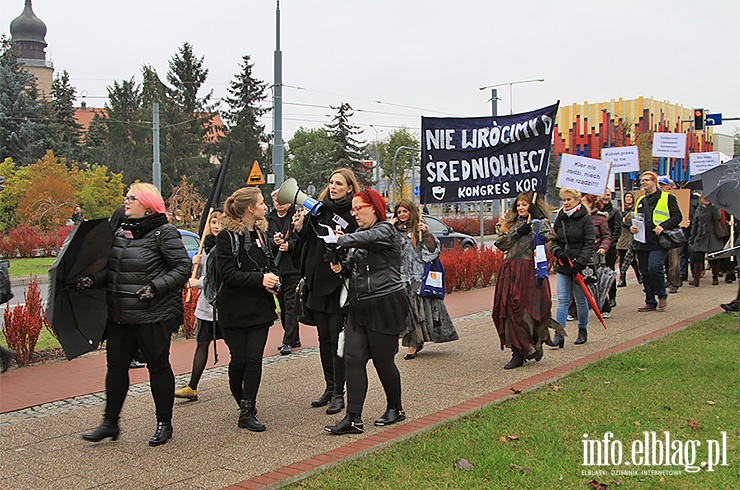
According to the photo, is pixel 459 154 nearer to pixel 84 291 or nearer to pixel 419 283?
pixel 419 283

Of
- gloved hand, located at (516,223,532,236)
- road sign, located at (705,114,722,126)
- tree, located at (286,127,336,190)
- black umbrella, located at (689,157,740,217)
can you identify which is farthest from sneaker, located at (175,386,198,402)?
tree, located at (286,127,336,190)

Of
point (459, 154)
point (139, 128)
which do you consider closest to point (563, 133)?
point (139, 128)

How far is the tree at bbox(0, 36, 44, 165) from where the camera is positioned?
55406mm

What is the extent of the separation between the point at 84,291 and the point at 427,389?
321cm

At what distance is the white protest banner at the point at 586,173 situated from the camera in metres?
10.8

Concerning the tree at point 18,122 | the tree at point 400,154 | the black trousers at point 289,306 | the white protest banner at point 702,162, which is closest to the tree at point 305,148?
the tree at point 400,154

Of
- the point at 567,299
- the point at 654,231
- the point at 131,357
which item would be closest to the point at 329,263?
the point at 131,357

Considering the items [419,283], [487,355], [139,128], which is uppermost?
[139,128]

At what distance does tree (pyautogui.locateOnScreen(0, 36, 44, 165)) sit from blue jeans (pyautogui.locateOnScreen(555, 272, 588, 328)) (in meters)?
52.8

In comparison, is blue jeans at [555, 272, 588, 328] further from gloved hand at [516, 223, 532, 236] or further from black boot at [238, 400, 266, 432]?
black boot at [238, 400, 266, 432]

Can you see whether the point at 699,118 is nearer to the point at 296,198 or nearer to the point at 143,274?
the point at 296,198

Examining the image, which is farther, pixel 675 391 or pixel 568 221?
pixel 568 221

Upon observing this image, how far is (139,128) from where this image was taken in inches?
2948

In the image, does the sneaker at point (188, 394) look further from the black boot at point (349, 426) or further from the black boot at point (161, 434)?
the black boot at point (349, 426)
